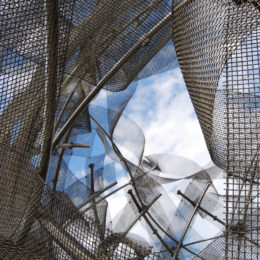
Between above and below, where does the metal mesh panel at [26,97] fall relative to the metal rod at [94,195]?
above

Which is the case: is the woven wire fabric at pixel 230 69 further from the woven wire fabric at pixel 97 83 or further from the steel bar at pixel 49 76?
the steel bar at pixel 49 76

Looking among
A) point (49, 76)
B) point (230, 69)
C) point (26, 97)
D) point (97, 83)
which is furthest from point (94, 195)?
point (230, 69)

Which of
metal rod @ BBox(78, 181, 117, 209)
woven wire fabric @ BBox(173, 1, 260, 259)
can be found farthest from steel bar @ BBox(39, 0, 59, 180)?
metal rod @ BBox(78, 181, 117, 209)

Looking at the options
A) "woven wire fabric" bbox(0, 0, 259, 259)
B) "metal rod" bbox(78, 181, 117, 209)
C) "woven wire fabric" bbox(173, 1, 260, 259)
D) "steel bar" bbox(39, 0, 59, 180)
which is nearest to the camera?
"steel bar" bbox(39, 0, 59, 180)

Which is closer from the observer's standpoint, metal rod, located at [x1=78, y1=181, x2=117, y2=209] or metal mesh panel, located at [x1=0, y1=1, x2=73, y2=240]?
metal mesh panel, located at [x1=0, y1=1, x2=73, y2=240]

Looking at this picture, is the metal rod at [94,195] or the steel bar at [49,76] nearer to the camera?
the steel bar at [49,76]

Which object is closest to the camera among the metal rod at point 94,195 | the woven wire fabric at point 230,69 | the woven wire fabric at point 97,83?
the woven wire fabric at point 97,83

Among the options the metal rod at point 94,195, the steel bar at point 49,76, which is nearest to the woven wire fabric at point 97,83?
the steel bar at point 49,76

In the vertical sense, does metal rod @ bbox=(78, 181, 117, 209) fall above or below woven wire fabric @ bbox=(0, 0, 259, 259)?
below

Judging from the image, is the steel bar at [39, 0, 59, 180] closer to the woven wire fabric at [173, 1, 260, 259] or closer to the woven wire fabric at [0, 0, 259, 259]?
the woven wire fabric at [0, 0, 259, 259]

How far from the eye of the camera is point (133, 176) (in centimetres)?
936

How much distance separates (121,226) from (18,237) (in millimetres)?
5539

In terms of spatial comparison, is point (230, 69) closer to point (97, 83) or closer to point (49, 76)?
point (49, 76)

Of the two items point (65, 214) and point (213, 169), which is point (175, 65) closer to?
point (213, 169)
